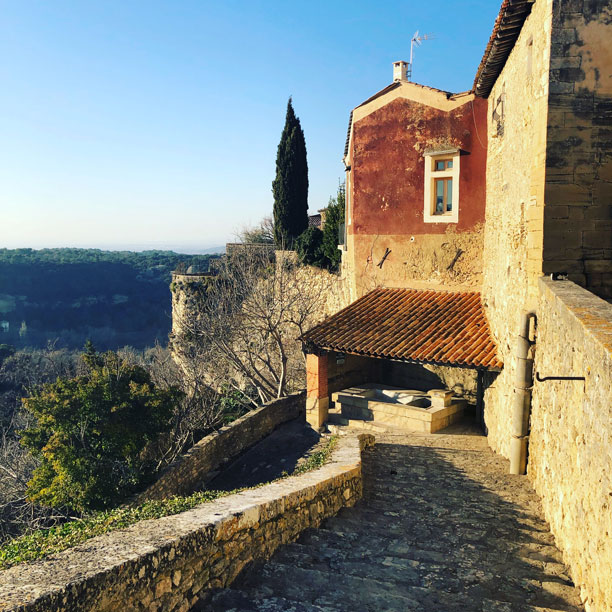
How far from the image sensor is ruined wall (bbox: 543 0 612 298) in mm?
6242

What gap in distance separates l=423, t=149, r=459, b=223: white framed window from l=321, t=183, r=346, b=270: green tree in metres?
10.5

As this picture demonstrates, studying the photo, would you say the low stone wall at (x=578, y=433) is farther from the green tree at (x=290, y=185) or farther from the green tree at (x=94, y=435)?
the green tree at (x=290, y=185)

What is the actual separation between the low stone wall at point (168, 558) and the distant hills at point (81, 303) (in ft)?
140

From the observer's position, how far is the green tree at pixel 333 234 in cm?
2339

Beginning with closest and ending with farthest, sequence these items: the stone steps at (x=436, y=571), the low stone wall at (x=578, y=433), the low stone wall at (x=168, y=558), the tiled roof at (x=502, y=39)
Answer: the low stone wall at (x=168, y=558) → the low stone wall at (x=578, y=433) → the stone steps at (x=436, y=571) → the tiled roof at (x=502, y=39)

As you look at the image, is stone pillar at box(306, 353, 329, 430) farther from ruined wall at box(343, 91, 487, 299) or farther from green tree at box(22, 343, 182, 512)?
green tree at box(22, 343, 182, 512)

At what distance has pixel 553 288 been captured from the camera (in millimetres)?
5840

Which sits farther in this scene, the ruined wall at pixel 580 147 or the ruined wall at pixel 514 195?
the ruined wall at pixel 514 195

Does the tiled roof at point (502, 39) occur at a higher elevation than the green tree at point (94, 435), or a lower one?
higher

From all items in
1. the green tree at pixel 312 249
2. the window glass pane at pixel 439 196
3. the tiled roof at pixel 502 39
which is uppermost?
the tiled roof at pixel 502 39

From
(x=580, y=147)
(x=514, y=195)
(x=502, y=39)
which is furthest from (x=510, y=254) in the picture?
(x=502, y=39)

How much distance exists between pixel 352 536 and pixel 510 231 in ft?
17.9

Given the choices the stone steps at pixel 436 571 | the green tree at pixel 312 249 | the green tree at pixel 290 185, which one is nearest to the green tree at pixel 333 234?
the green tree at pixel 312 249

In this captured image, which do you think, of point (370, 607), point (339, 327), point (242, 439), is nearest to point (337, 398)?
point (339, 327)
